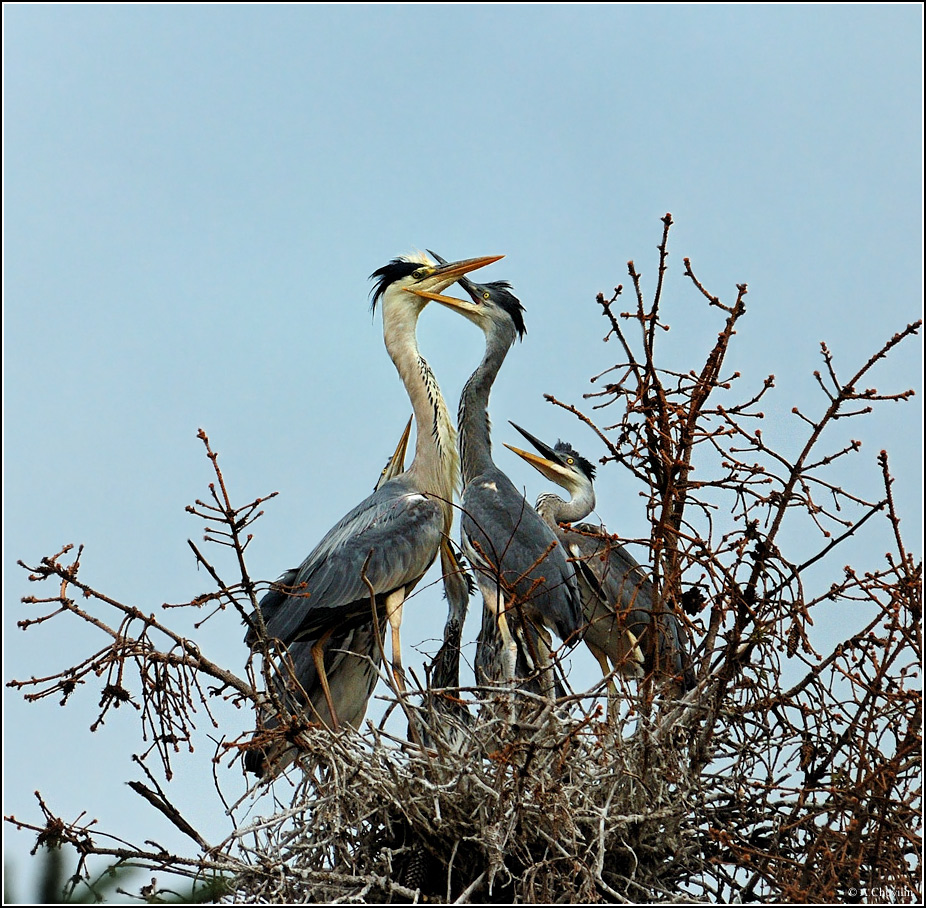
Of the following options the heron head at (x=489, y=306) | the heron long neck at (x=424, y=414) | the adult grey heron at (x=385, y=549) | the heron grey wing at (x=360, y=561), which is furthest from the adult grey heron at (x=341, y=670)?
the heron head at (x=489, y=306)

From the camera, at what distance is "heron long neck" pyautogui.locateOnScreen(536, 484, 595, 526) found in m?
5.63

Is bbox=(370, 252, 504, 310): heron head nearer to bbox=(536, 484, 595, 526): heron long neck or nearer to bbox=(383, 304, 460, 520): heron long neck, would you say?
bbox=(383, 304, 460, 520): heron long neck

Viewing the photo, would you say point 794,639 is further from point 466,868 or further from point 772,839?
point 466,868

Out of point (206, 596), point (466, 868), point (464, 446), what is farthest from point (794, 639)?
point (464, 446)

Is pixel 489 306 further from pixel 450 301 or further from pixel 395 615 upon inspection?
pixel 395 615

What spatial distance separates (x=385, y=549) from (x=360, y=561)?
0.40 ft

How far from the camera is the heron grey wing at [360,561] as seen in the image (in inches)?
181

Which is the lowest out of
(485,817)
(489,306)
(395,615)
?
(485,817)

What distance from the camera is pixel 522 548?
4.84 meters

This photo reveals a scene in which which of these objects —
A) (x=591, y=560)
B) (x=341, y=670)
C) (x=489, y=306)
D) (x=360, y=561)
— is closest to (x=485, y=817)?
(x=360, y=561)

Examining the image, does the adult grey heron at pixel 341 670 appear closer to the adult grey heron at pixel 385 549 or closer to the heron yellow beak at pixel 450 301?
the adult grey heron at pixel 385 549

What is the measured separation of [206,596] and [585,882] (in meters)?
1.32

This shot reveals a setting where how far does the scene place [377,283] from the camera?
6.06 metres

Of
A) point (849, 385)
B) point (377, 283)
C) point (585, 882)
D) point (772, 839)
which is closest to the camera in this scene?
point (585, 882)
